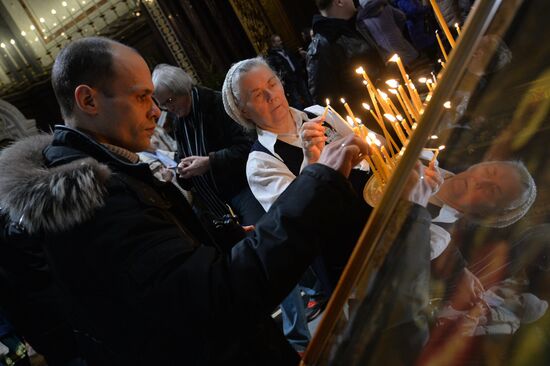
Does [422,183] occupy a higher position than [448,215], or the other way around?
[422,183]

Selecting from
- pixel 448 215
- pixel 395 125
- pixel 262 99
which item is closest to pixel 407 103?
pixel 395 125

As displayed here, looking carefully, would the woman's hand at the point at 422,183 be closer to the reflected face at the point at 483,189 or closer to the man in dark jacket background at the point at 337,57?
the reflected face at the point at 483,189

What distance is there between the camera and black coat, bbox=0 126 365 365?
100 centimetres

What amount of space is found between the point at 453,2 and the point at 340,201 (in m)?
4.02

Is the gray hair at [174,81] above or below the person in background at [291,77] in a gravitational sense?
above

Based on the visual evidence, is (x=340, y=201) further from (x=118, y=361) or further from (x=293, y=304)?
(x=293, y=304)

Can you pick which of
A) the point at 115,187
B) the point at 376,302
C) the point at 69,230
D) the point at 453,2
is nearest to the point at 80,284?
the point at 69,230

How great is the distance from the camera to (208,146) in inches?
120

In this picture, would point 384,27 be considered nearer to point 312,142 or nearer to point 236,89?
point 236,89

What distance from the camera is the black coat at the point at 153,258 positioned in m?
1.00

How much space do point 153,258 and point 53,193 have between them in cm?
31

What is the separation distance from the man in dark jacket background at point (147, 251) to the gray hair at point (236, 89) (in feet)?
3.35

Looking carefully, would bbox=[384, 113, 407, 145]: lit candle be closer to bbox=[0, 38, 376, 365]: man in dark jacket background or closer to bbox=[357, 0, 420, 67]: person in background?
bbox=[0, 38, 376, 365]: man in dark jacket background

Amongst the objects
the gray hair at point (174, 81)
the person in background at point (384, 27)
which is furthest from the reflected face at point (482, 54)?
the person in background at point (384, 27)
